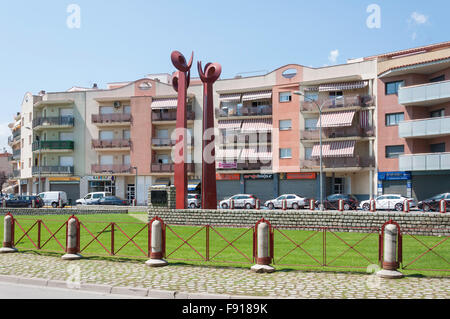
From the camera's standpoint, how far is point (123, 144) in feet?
175

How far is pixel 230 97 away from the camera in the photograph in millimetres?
49406

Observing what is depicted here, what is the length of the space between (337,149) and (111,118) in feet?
87.3

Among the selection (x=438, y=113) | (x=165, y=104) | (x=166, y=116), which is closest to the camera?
(x=438, y=113)

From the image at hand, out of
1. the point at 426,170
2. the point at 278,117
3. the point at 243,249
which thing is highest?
the point at 278,117

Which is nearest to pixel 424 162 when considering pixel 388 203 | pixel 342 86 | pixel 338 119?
pixel 388 203

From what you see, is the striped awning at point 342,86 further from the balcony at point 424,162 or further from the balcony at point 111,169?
the balcony at point 111,169

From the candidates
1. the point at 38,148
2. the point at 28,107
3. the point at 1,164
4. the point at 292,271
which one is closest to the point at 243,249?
the point at 292,271

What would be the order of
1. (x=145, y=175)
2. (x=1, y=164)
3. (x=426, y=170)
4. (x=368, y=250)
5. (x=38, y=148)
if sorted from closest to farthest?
(x=368, y=250), (x=426, y=170), (x=145, y=175), (x=38, y=148), (x=1, y=164)

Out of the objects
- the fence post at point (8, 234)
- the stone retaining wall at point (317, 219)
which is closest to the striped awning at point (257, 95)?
the stone retaining wall at point (317, 219)

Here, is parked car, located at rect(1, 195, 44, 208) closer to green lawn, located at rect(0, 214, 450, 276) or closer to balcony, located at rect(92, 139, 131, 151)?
balcony, located at rect(92, 139, 131, 151)

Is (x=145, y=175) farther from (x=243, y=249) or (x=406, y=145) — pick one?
(x=243, y=249)

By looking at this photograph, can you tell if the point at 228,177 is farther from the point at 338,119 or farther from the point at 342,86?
the point at 342,86

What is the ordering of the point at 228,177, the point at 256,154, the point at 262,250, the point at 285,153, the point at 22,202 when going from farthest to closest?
the point at 228,177 < the point at 256,154 < the point at 285,153 < the point at 22,202 < the point at 262,250

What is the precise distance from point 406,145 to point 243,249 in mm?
29459
